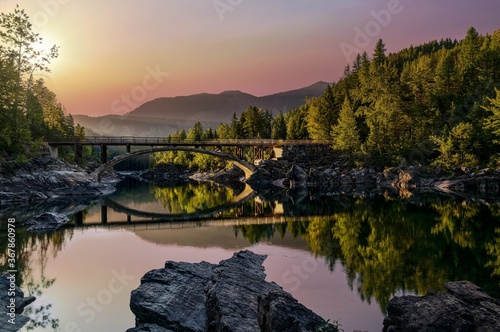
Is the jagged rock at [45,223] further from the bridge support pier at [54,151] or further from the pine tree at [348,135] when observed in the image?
the pine tree at [348,135]

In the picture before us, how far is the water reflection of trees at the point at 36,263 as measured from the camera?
16.6 meters

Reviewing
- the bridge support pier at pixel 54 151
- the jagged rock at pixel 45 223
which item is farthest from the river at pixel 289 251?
the bridge support pier at pixel 54 151

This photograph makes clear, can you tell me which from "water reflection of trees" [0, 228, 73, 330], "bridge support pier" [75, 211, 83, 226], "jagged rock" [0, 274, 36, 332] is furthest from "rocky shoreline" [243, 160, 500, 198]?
"jagged rock" [0, 274, 36, 332]

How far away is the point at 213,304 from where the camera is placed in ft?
47.4

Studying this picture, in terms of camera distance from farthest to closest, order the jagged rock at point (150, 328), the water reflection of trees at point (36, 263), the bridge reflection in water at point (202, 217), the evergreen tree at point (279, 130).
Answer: the evergreen tree at point (279, 130)
the bridge reflection in water at point (202, 217)
the water reflection of trees at point (36, 263)
the jagged rock at point (150, 328)

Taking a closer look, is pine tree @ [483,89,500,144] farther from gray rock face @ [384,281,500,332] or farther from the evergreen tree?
the evergreen tree

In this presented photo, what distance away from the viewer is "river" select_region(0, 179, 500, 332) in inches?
705

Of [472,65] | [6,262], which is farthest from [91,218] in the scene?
[472,65]

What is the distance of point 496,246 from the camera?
27672mm

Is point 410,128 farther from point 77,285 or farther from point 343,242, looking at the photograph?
point 77,285

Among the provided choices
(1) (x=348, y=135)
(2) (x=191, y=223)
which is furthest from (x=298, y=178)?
(2) (x=191, y=223)

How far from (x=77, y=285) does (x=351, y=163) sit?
7493cm

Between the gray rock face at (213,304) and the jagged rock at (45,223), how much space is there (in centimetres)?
2155

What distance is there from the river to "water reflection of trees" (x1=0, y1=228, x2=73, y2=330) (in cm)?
7
